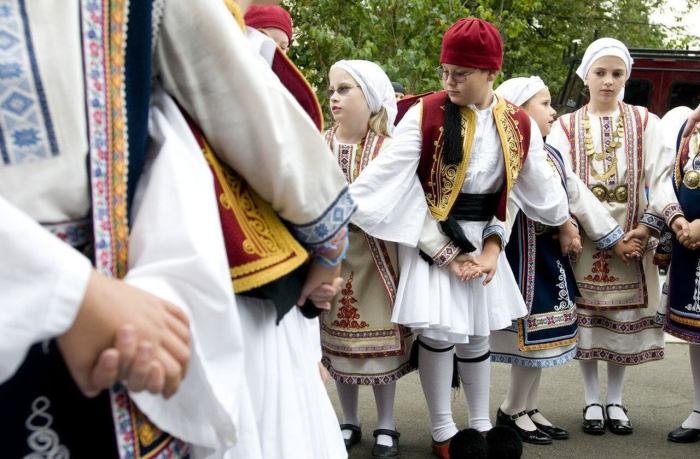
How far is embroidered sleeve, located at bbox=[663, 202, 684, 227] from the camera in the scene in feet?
14.2

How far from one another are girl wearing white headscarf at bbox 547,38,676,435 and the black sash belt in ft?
2.66

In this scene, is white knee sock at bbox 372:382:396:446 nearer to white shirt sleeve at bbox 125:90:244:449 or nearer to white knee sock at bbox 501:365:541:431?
white knee sock at bbox 501:365:541:431

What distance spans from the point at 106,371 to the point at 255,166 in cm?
49

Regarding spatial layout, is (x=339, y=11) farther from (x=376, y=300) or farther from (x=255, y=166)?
(x=255, y=166)

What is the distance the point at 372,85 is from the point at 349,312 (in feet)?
3.56

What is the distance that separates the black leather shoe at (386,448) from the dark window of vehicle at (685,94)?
798cm

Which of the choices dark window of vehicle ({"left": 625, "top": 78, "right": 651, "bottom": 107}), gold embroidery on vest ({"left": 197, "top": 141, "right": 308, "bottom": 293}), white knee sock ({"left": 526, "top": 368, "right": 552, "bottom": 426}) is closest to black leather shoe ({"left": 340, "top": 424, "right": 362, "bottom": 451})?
white knee sock ({"left": 526, "top": 368, "right": 552, "bottom": 426})

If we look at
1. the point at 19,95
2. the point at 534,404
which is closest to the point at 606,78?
the point at 534,404

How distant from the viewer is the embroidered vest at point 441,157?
12.5ft

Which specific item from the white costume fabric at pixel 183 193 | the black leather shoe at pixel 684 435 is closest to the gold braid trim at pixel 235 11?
the white costume fabric at pixel 183 193

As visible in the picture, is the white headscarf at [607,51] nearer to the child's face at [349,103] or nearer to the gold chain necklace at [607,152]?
the gold chain necklace at [607,152]

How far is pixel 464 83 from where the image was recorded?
380 centimetres

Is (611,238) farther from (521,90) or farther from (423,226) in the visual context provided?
(423,226)

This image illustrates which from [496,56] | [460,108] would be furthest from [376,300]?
[496,56]
